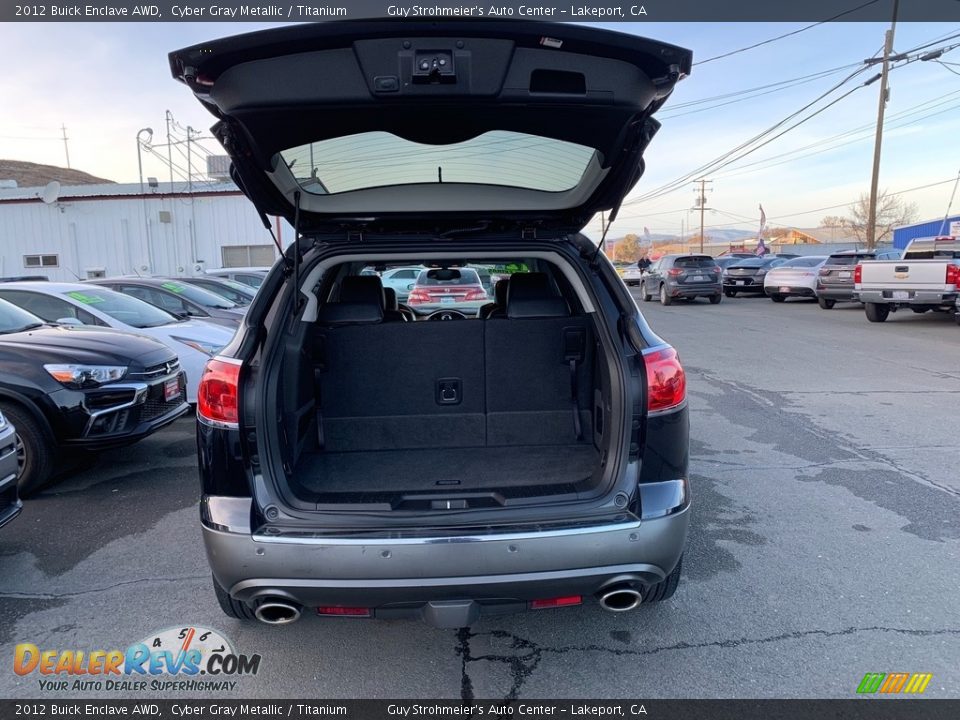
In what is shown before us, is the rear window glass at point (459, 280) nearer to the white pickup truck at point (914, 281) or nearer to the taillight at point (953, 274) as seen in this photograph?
the white pickup truck at point (914, 281)

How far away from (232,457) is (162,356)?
338 centimetres

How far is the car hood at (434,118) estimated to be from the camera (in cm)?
196

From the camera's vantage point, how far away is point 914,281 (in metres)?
12.6

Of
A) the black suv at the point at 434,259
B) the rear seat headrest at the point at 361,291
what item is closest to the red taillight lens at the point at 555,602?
the black suv at the point at 434,259

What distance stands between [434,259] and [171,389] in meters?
3.37

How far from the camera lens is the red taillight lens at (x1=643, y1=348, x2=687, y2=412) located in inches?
99.0

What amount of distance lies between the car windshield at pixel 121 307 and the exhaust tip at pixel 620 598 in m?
6.21

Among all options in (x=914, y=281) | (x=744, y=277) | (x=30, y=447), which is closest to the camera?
(x=30, y=447)

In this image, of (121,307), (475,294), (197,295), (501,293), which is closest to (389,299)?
(501,293)

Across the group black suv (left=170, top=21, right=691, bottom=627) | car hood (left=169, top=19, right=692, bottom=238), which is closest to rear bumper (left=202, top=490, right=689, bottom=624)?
black suv (left=170, top=21, right=691, bottom=627)

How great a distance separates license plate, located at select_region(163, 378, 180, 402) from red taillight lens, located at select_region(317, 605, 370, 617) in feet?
11.6

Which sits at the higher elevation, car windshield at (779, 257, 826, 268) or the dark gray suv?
car windshield at (779, 257, 826, 268)

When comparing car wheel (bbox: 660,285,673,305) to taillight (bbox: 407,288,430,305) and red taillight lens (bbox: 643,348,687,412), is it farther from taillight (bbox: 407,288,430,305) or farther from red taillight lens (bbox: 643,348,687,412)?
red taillight lens (bbox: 643,348,687,412)

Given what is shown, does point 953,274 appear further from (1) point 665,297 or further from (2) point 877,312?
(1) point 665,297
